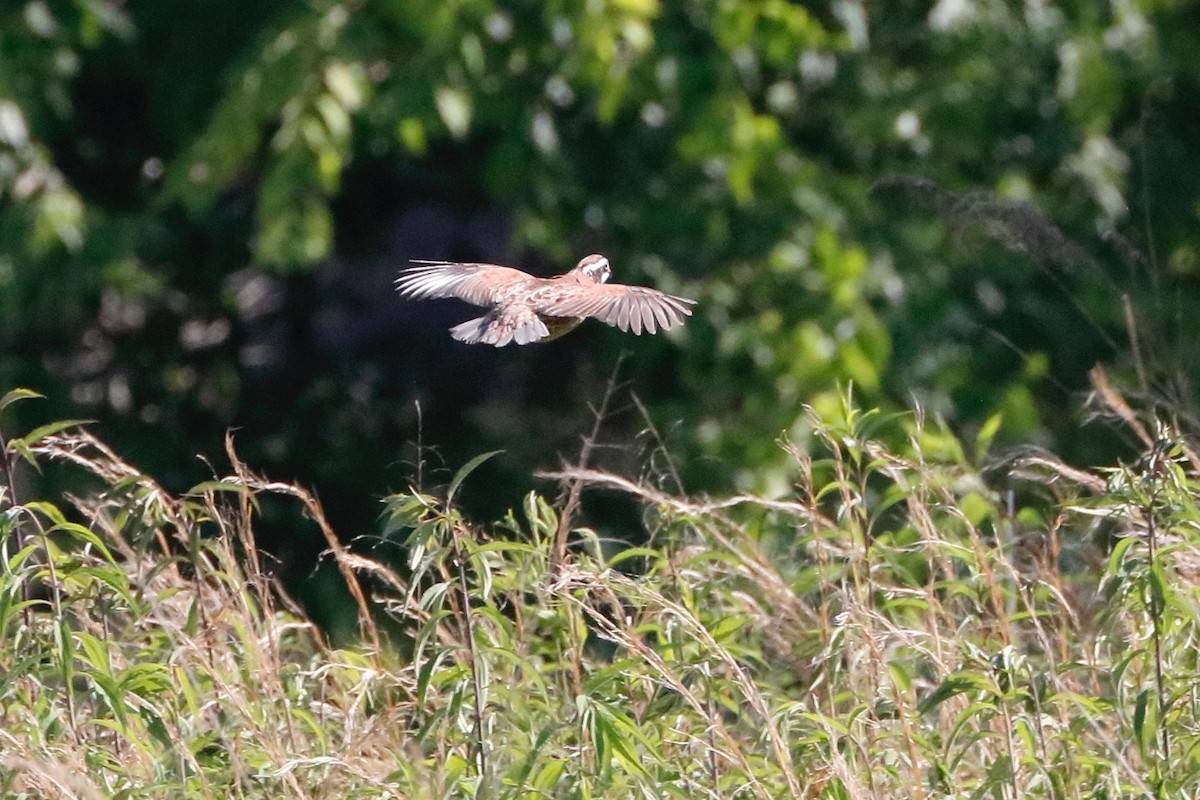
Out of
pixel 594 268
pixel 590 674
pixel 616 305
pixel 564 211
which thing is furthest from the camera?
pixel 564 211

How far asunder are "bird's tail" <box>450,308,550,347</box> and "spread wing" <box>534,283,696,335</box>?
48 mm

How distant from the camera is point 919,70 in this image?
7043 mm

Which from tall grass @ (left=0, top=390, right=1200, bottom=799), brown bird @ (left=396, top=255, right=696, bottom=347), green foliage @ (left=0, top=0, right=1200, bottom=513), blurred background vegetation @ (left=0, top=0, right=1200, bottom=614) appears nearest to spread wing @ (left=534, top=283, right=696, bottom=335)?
brown bird @ (left=396, top=255, right=696, bottom=347)

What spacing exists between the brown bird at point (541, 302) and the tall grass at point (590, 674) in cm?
36

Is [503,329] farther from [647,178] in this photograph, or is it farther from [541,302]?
[647,178]

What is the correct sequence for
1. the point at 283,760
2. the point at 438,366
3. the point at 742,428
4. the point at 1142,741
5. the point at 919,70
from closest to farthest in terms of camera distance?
the point at 1142,741 → the point at 283,760 → the point at 742,428 → the point at 919,70 → the point at 438,366

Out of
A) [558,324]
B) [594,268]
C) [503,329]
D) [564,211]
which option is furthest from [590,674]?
[564,211]

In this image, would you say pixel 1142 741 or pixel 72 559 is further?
pixel 72 559

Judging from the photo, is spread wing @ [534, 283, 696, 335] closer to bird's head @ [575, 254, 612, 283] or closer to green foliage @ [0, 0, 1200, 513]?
bird's head @ [575, 254, 612, 283]

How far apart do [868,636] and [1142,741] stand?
0.43 meters

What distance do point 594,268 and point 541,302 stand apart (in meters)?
0.37

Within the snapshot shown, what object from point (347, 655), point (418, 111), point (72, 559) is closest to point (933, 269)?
point (418, 111)

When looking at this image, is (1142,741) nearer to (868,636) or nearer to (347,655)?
(868,636)

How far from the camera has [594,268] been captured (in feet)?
13.3
